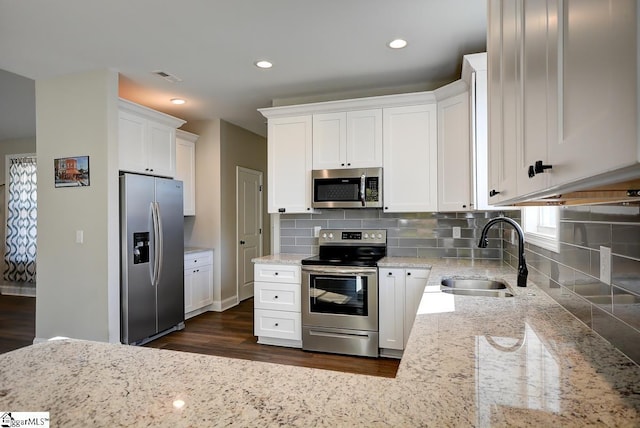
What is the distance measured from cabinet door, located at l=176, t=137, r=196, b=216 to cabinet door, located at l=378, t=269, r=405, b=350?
2.89 meters

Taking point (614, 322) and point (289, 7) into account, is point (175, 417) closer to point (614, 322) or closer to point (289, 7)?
point (614, 322)

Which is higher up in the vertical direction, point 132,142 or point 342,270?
point 132,142

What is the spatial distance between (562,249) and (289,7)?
207 cm

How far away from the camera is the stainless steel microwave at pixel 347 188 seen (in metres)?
3.51

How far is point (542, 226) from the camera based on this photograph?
7.13ft

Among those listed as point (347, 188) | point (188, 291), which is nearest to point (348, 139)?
point (347, 188)

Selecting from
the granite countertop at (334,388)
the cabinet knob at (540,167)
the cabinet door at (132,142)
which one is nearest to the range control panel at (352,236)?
the cabinet door at (132,142)

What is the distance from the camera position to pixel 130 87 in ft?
12.6

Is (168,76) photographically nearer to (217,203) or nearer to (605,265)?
(217,203)

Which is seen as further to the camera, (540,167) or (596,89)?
(540,167)

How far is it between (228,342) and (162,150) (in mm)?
2211

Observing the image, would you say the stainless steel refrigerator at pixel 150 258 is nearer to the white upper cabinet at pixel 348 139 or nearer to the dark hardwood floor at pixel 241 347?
the dark hardwood floor at pixel 241 347

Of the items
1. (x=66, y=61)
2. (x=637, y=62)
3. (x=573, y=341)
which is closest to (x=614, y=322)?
(x=573, y=341)

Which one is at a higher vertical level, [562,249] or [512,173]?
[512,173]
